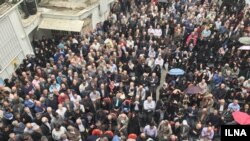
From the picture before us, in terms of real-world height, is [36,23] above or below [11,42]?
above

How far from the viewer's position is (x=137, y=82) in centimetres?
1198

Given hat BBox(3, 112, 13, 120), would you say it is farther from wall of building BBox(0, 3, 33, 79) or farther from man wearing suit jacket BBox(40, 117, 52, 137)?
wall of building BBox(0, 3, 33, 79)

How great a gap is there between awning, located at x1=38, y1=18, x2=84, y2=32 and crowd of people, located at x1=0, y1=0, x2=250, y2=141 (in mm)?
771

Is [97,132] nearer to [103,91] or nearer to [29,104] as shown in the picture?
[103,91]

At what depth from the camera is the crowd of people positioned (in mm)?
10055

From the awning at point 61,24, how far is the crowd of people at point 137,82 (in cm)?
77

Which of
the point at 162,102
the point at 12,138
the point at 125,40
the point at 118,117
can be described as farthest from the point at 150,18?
the point at 12,138

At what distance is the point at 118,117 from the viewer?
10.2 meters

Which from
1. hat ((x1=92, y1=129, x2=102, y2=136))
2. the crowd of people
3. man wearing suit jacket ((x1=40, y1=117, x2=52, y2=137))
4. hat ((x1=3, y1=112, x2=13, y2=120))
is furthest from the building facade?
hat ((x1=92, y1=129, x2=102, y2=136))

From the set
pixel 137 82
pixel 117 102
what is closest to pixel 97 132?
pixel 117 102

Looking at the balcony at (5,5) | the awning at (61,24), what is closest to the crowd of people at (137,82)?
the awning at (61,24)

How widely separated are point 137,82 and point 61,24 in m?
6.75

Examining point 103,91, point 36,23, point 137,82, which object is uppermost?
point 36,23

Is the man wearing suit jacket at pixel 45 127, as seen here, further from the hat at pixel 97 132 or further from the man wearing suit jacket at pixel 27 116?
the hat at pixel 97 132
